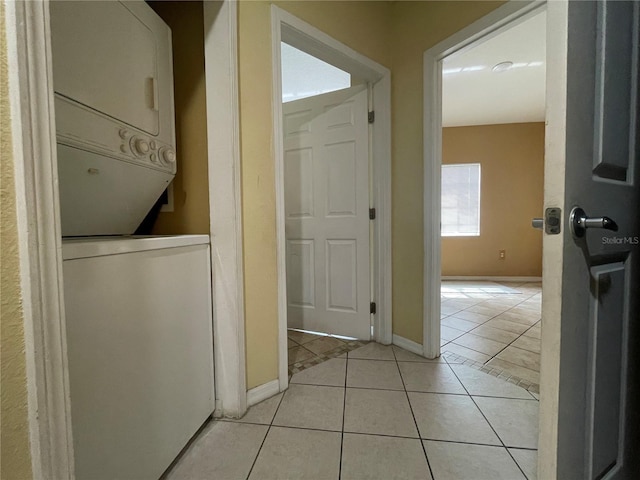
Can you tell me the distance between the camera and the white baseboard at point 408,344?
6.06ft

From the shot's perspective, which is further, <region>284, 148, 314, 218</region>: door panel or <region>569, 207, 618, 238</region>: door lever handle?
<region>284, 148, 314, 218</region>: door panel

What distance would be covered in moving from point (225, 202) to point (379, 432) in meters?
1.20

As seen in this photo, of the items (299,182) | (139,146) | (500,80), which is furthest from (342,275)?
(500,80)

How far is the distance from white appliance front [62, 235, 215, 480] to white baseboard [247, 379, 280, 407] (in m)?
0.22

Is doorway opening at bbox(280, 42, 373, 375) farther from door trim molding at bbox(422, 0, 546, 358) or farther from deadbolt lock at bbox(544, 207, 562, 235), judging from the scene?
deadbolt lock at bbox(544, 207, 562, 235)

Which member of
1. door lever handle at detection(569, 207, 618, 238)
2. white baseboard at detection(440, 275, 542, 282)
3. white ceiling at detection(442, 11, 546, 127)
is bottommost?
white baseboard at detection(440, 275, 542, 282)

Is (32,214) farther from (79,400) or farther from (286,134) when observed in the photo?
(286,134)

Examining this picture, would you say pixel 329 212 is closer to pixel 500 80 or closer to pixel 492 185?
pixel 500 80

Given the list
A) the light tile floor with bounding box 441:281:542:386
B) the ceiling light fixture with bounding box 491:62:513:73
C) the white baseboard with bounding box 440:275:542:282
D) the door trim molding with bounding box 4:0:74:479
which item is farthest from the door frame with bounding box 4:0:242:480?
the white baseboard with bounding box 440:275:542:282

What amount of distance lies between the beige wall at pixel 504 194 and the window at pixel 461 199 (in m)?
0.09

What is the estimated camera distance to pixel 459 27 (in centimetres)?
157

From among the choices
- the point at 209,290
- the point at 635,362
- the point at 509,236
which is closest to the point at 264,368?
the point at 209,290

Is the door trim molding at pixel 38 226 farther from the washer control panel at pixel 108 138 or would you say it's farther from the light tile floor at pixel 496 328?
the light tile floor at pixel 496 328

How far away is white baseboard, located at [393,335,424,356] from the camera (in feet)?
6.06
